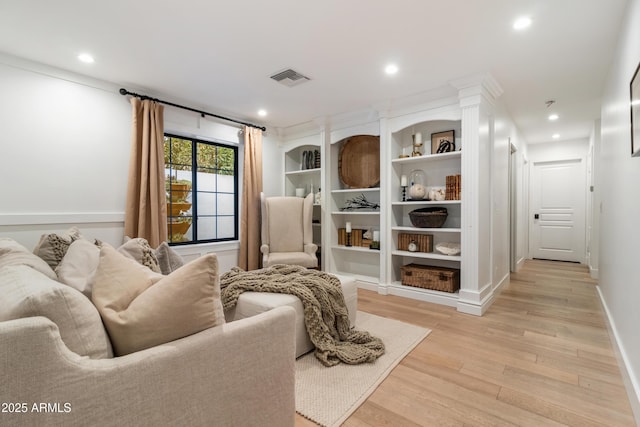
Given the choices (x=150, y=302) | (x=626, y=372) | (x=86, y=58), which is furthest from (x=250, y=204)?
(x=626, y=372)

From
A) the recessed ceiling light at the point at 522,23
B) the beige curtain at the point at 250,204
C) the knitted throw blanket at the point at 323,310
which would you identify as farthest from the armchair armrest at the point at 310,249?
the recessed ceiling light at the point at 522,23

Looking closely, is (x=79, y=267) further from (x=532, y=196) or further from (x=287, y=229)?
(x=532, y=196)

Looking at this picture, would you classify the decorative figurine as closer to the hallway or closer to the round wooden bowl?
the round wooden bowl

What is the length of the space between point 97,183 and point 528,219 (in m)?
7.53

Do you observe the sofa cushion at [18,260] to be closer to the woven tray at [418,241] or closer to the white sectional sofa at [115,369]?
the white sectional sofa at [115,369]

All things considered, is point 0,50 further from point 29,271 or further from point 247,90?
point 29,271

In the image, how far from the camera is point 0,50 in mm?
2523

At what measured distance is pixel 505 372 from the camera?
1.99 meters

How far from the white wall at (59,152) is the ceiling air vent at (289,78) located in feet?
5.67

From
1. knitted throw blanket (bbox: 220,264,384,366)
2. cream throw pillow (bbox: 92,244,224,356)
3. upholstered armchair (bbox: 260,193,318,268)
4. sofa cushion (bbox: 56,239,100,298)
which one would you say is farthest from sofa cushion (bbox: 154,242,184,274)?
upholstered armchair (bbox: 260,193,318,268)

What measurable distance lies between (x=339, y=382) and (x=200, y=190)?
10.5 feet

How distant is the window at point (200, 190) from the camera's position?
3.86 m

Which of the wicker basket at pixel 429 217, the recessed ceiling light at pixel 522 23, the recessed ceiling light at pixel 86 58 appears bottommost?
the wicker basket at pixel 429 217

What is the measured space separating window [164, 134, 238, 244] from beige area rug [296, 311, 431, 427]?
2615 millimetres
